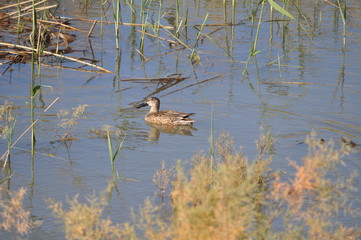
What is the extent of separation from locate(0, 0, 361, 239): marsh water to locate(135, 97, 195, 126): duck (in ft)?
0.52

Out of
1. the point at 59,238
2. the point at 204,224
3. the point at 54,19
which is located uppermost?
the point at 54,19

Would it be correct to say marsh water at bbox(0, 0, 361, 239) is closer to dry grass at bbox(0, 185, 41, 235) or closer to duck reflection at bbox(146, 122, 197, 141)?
duck reflection at bbox(146, 122, 197, 141)

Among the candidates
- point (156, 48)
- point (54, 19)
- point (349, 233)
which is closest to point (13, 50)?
point (54, 19)

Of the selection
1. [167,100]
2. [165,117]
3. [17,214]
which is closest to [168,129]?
[165,117]

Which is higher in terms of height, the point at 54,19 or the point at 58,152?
the point at 54,19

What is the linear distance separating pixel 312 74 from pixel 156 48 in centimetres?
365

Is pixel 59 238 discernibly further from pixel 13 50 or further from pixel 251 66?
pixel 251 66

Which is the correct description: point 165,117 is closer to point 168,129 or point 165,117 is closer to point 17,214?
point 168,129

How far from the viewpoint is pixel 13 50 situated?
1262cm

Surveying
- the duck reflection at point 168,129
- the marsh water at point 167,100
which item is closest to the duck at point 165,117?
the duck reflection at point 168,129

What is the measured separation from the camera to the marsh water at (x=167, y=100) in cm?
753

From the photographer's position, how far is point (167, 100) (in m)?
11.5

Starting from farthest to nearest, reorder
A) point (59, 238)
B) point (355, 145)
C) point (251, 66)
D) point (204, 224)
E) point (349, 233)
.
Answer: point (251, 66) < point (355, 145) < point (59, 238) < point (349, 233) < point (204, 224)

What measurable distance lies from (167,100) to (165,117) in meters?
1.31
